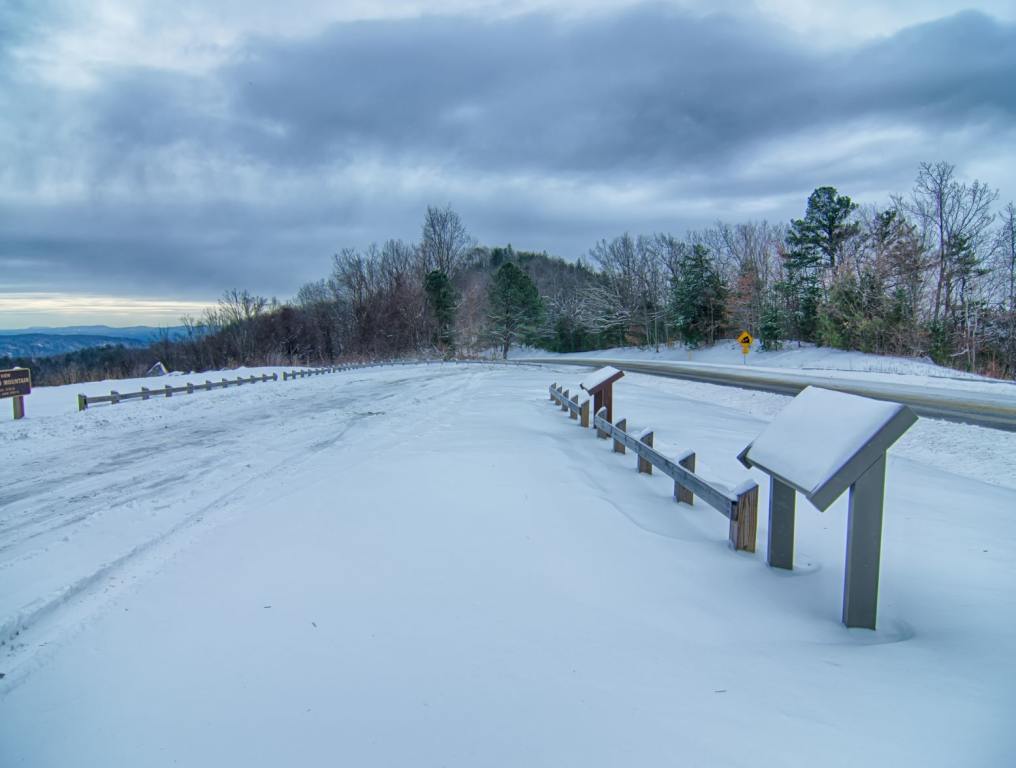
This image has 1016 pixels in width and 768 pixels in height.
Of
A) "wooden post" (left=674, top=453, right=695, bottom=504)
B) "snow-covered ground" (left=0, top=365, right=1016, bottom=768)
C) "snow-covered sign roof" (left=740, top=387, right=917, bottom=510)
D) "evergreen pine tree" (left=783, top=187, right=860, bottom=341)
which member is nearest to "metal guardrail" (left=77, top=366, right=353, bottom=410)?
"snow-covered ground" (left=0, top=365, right=1016, bottom=768)

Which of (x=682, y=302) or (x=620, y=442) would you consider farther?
(x=682, y=302)

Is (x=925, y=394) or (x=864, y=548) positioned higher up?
(x=864, y=548)

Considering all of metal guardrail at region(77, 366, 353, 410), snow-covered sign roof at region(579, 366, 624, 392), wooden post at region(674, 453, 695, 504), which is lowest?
metal guardrail at region(77, 366, 353, 410)

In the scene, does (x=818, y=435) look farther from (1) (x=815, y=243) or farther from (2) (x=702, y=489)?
(1) (x=815, y=243)

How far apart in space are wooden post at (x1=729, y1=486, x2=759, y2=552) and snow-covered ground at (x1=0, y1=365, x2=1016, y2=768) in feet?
0.46

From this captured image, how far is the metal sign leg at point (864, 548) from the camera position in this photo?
3352mm

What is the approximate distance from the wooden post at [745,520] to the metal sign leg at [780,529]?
29cm

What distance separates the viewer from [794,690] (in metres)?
2.81

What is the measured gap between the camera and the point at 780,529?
4348mm

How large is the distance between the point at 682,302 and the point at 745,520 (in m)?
51.9

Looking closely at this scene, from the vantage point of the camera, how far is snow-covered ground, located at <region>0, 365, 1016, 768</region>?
251 cm

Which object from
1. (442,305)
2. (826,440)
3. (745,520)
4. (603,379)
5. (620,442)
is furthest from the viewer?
(442,305)

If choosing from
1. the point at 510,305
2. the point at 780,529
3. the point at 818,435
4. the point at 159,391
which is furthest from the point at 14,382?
the point at 510,305

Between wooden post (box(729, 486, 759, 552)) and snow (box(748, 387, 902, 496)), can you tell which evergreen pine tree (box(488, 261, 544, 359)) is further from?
snow (box(748, 387, 902, 496))
